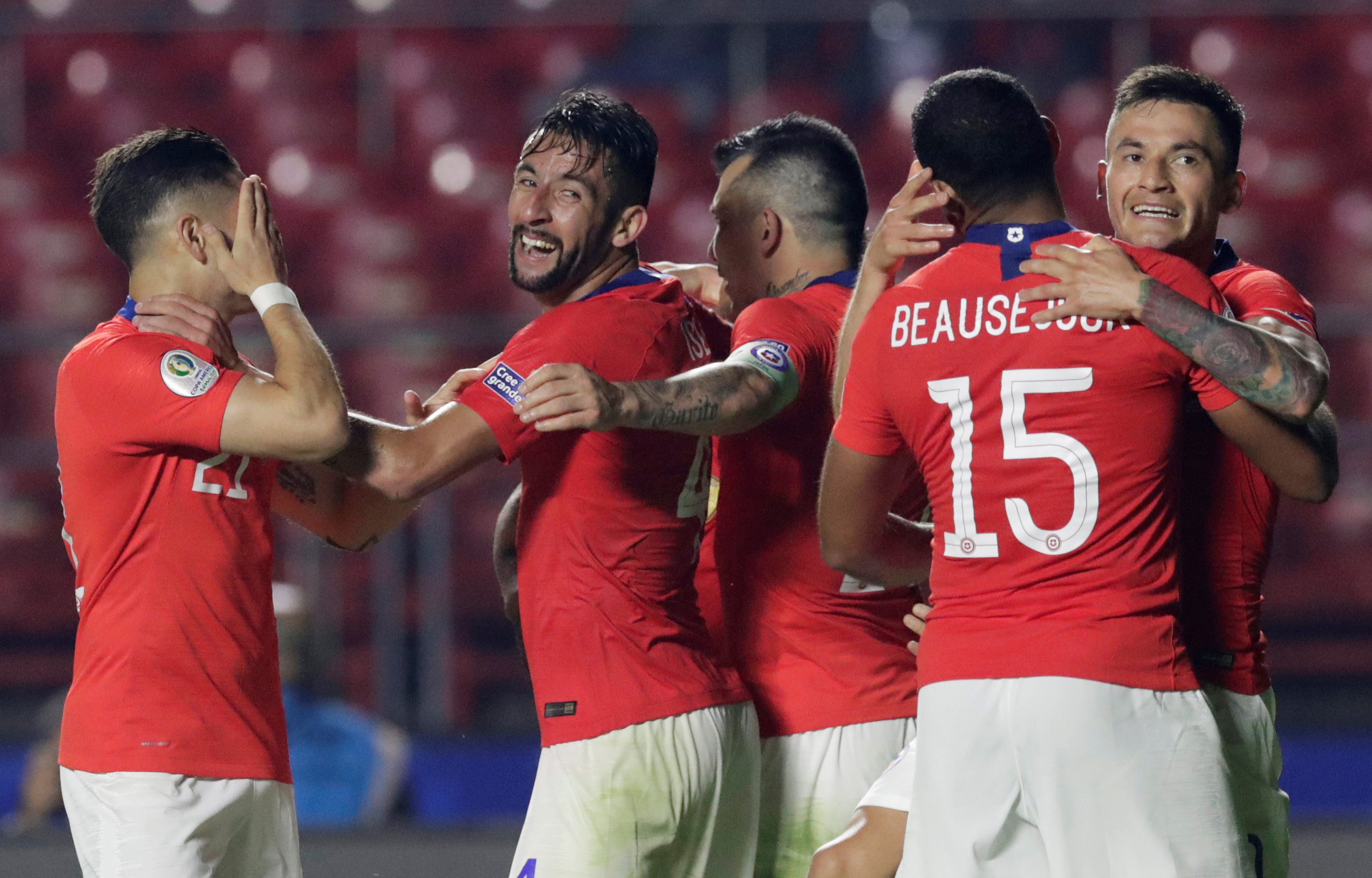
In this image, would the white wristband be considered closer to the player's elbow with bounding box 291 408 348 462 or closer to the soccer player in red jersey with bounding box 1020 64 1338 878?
the player's elbow with bounding box 291 408 348 462

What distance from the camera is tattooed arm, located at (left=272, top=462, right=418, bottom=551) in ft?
10.4

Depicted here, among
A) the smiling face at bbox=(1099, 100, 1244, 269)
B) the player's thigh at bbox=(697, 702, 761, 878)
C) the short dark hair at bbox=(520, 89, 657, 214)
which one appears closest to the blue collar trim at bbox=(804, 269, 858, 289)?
the short dark hair at bbox=(520, 89, 657, 214)

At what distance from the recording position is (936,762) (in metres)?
2.59

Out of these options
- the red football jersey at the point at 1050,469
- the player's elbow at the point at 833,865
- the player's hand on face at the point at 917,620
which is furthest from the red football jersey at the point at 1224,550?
the player's elbow at the point at 833,865

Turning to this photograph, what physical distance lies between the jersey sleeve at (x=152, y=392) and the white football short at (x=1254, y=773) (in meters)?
1.88

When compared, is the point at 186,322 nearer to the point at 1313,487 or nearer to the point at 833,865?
the point at 833,865

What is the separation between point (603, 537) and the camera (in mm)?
2871

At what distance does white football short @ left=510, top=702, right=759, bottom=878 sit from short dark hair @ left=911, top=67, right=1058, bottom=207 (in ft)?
3.49

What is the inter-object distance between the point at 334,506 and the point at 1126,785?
5.44ft

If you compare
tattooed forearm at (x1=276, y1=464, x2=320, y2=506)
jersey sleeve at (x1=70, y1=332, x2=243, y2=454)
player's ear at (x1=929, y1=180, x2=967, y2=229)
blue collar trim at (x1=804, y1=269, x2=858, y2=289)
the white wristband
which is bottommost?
tattooed forearm at (x1=276, y1=464, x2=320, y2=506)

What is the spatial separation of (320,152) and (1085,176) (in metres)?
4.63

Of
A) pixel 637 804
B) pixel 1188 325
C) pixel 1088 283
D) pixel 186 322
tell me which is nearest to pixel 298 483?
pixel 186 322

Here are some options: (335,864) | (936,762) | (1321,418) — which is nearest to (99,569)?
(936,762)

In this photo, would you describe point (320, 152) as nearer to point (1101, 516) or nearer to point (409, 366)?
point (409, 366)
